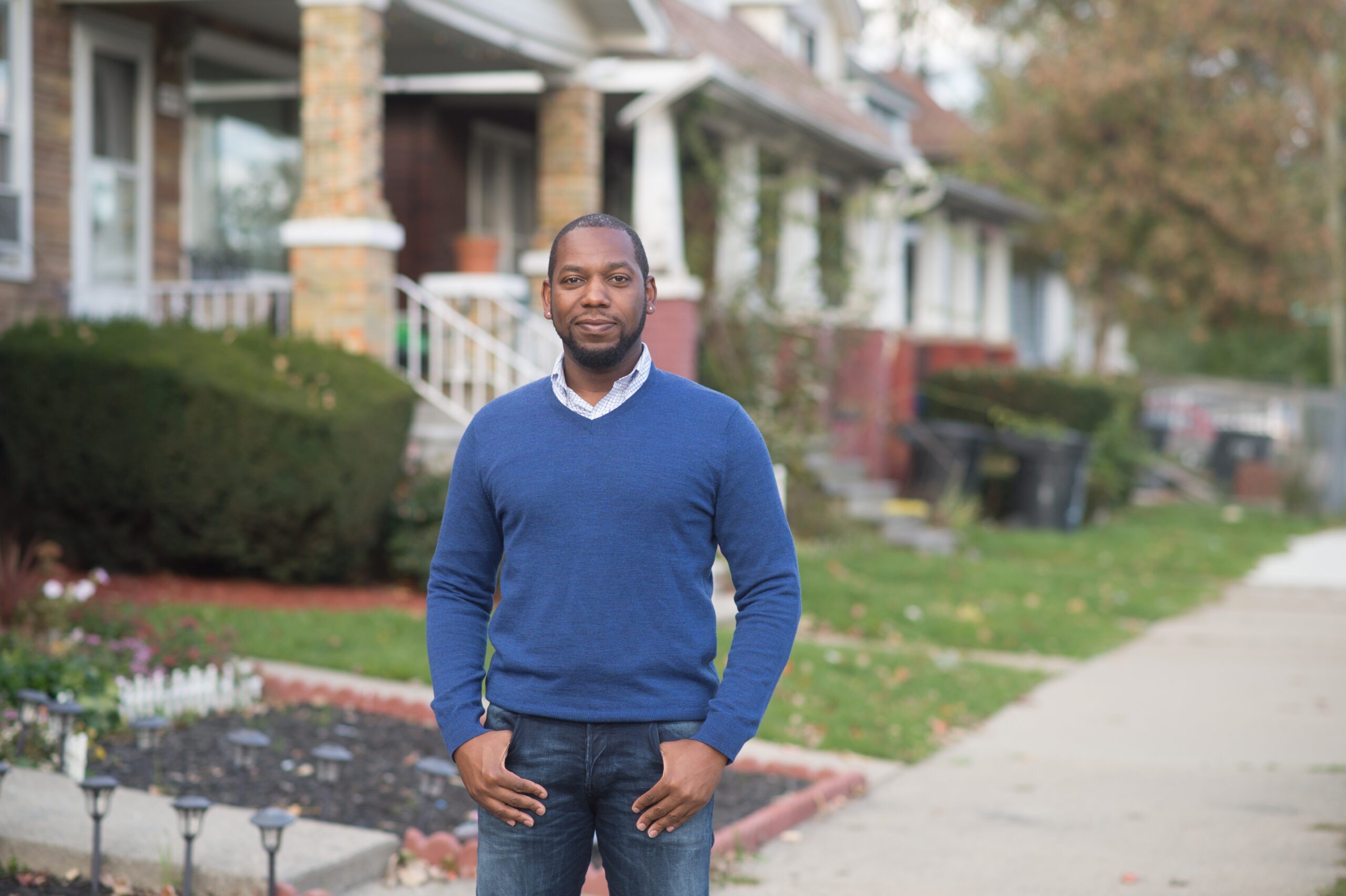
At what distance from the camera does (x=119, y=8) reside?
1031cm

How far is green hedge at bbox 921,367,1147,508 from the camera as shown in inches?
688

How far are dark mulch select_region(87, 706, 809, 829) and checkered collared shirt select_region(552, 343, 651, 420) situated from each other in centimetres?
271

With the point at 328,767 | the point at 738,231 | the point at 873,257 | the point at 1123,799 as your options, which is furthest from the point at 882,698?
the point at 873,257

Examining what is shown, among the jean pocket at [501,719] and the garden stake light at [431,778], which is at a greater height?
the jean pocket at [501,719]

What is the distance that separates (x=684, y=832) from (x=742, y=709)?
0.26 m

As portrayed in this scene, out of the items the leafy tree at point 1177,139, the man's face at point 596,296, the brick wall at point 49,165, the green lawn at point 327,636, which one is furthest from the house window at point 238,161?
the leafy tree at point 1177,139

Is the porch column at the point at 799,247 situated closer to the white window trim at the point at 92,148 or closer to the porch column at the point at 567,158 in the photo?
the porch column at the point at 567,158

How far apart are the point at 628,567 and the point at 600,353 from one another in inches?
15.2

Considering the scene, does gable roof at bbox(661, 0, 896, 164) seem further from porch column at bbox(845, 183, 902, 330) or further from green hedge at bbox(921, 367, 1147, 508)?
green hedge at bbox(921, 367, 1147, 508)

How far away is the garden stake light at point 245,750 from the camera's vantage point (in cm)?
486

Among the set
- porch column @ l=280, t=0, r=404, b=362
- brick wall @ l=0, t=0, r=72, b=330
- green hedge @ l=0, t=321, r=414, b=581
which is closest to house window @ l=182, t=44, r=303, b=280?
brick wall @ l=0, t=0, r=72, b=330

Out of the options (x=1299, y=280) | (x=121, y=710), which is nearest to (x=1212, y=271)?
(x=1299, y=280)

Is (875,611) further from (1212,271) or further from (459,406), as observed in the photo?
(1212,271)

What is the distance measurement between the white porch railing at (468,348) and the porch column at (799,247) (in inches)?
113
